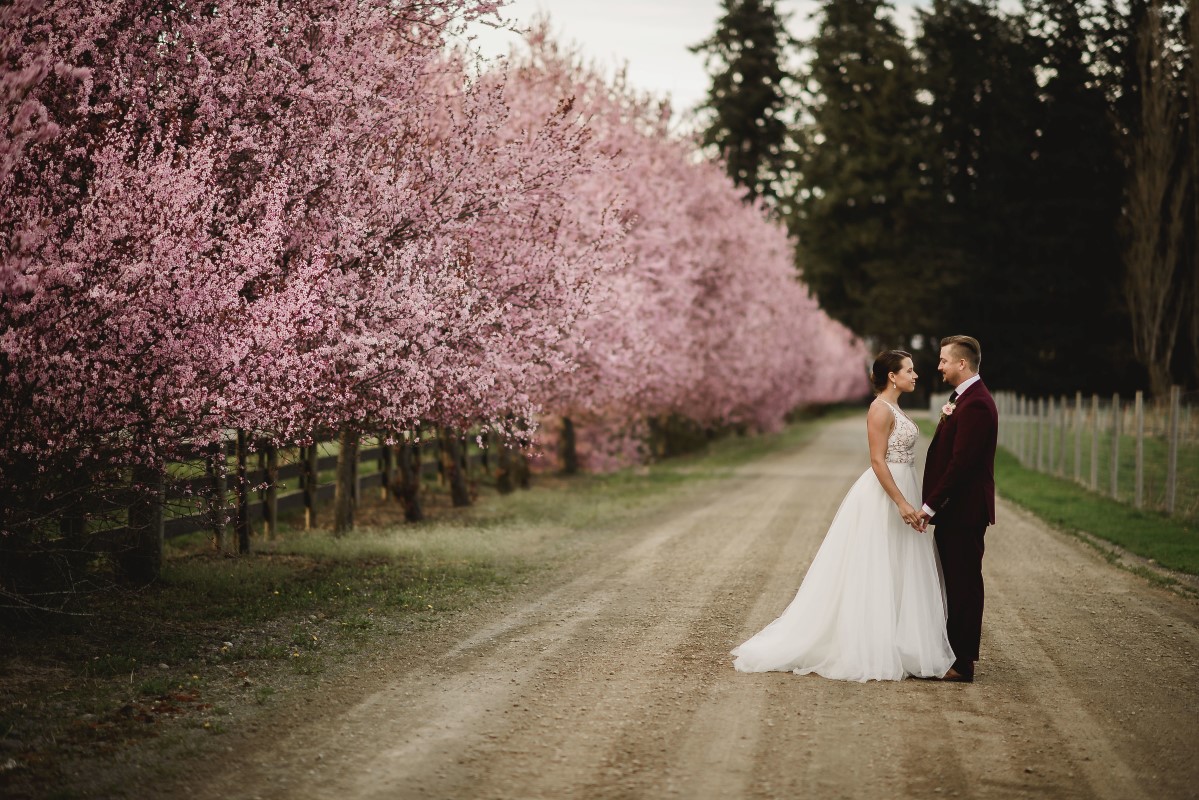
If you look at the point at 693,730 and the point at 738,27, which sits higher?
the point at 738,27

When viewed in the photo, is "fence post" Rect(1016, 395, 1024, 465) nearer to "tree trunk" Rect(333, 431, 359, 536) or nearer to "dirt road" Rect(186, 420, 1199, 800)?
"tree trunk" Rect(333, 431, 359, 536)

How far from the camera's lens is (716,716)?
21.8 feet

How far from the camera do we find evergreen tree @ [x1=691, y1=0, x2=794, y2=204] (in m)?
72.2

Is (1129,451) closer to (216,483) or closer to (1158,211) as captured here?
(1158,211)

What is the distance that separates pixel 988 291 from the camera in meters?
62.2

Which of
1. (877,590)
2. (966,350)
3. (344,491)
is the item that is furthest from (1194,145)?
(877,590)

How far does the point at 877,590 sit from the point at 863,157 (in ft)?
251

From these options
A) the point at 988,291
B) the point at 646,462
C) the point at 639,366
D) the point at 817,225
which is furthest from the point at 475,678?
the point at 817,225

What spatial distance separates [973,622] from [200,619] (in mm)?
6130

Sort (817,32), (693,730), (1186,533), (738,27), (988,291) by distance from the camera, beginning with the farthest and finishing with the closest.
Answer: (817,32)
(738,27)
(988,291)
(1186,533)
(693,730)

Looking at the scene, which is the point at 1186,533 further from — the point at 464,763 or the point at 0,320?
the point at 0,320

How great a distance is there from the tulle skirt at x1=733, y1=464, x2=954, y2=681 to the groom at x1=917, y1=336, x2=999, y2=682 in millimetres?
132

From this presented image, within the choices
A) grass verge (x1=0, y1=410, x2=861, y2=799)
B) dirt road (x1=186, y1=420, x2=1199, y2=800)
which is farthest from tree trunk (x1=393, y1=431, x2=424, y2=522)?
dirt road (x1=186, y1=420, x2=1199, y2=800)

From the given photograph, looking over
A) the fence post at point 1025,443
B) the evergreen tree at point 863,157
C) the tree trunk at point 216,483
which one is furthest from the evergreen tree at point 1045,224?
the tree trunk at point 216,483
